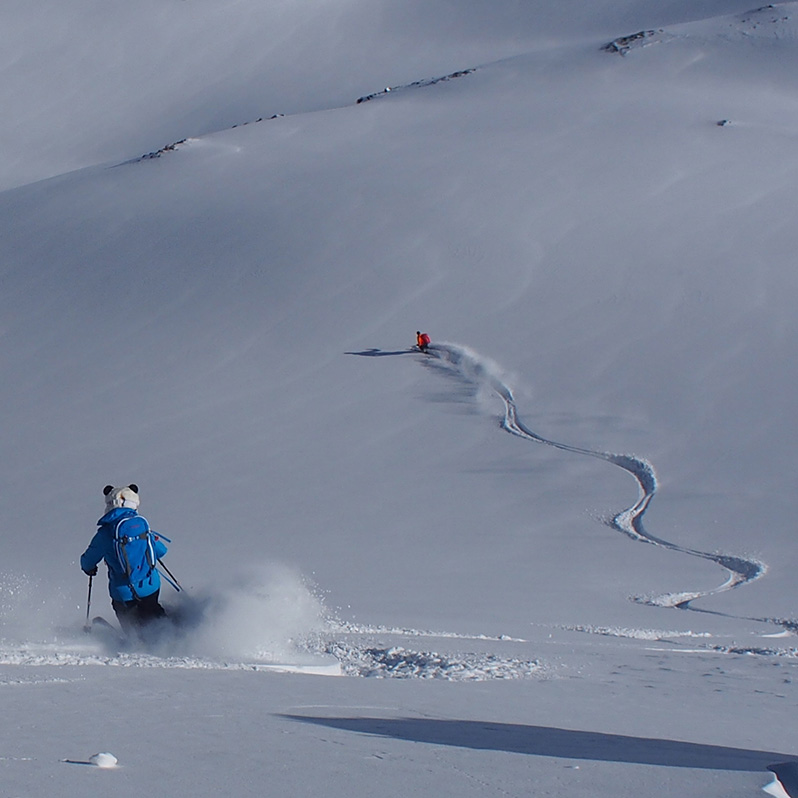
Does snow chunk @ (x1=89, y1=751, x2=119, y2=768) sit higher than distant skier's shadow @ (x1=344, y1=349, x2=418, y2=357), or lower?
lower

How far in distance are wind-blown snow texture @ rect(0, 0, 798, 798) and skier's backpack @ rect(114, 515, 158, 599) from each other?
0.28m

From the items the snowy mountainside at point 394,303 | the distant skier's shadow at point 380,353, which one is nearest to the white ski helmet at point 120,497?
the snowy mountainside at point 394,303

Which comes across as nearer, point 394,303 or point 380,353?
point 380,353

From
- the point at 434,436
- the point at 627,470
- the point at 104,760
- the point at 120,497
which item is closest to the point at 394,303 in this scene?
the point at 434,436

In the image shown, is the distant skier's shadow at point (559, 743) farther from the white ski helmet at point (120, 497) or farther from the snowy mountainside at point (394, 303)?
the snowy mountainside at point (394, 303)

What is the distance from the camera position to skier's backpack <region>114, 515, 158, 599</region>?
590 centimetres

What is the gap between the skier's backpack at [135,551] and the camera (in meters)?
5.90

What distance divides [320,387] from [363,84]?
23.1 metres

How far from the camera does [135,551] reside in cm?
593

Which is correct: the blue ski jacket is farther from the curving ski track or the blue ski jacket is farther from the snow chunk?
the curving ski track

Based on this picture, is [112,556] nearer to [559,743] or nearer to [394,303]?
[559,743]

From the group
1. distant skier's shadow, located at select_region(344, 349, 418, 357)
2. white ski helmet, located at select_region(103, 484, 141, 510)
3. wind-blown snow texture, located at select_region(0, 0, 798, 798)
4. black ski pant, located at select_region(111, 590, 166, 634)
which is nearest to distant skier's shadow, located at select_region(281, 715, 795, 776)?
wind-blown snow texture, located at select_region(0, 0, 798, 798)

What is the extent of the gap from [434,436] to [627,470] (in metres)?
2.18

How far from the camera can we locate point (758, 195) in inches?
630
